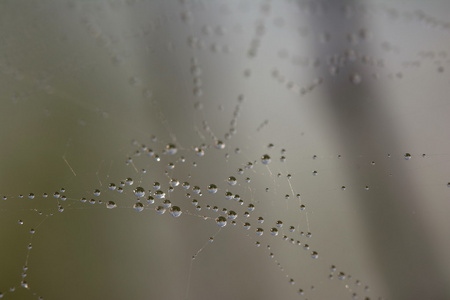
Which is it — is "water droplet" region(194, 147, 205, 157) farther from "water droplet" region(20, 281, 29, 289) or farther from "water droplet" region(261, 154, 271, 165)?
"water droplet" region(20, 281, 29, 289)

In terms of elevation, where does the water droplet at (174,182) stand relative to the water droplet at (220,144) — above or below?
below

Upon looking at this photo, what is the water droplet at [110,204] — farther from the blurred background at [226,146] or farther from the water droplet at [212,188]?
the water droplet at [212,188]

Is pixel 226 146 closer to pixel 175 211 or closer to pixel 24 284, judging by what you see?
pixel 175 211

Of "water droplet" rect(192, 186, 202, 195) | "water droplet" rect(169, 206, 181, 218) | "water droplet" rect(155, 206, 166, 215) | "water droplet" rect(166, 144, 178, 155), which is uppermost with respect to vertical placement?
"water droplet" rect(166, 144, 178, 155)

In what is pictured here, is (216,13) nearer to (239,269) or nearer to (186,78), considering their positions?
(186,78)

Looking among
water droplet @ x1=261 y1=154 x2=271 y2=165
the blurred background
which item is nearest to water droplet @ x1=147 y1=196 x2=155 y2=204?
the blurred background

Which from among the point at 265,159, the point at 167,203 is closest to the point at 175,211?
the point at 167,203

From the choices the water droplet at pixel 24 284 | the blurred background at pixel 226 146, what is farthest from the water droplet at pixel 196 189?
the water droplet at pixel 24 284

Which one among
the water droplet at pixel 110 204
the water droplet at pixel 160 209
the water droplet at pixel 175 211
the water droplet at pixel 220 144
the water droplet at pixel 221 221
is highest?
the water droplet at pixel 220 144
